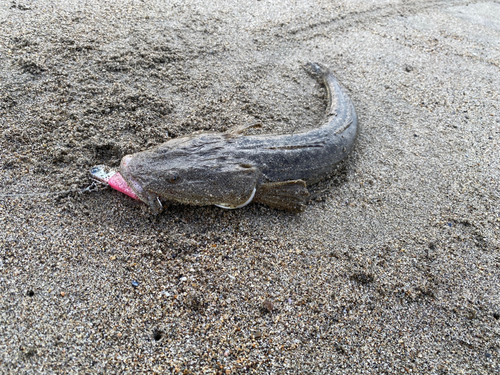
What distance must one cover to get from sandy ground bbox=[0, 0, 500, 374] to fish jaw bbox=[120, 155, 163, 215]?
115 millimetres

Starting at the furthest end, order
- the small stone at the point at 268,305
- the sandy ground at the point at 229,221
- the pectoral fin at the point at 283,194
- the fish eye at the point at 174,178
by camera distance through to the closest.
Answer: the pectoral fin at the point at 283,194
the fish eye at the point at 174,178
the small stone at the point at 268,305
the sandy ground at the point at 229,221

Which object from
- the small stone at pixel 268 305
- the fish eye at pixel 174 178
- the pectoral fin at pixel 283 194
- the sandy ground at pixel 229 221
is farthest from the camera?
Answer: the pectoral fin at pixel 283 194

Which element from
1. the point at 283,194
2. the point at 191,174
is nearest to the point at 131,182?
the point at 191,174

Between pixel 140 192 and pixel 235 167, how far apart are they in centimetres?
72

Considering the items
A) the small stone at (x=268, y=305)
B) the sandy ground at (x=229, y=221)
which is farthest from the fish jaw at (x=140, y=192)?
the small stone at (x=268, y=305)

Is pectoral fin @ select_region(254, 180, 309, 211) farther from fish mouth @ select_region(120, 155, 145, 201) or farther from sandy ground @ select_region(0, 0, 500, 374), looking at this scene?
fish mouth @ select_region(120, 155, 145, 201)

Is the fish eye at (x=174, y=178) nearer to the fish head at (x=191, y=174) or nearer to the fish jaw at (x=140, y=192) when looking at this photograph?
the fish head at (x=191, y=174)

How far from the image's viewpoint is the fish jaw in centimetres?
238

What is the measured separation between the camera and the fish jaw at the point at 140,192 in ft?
7.81

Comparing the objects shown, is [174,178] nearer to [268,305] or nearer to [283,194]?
[283,194]

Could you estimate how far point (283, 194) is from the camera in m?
2.63

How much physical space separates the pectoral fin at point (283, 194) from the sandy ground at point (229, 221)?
0.35ft

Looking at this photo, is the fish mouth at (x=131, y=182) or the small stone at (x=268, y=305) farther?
the fish mouth at (x=131, y=182)

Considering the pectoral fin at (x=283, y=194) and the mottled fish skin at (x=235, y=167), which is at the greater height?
the mottled fish skin at (x=235, y=167)
